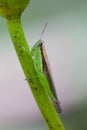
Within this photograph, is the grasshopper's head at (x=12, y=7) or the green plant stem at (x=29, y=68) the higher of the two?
the grasshopper's head at (x=12, y=7)

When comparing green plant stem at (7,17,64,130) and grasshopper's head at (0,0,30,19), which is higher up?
grasshopper's head at (0,0,30,19)

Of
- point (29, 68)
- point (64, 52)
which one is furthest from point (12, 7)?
point (64, 52)

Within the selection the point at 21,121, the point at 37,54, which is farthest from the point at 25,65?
the point at 21,121

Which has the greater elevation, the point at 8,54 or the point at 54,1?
the point at 54,1

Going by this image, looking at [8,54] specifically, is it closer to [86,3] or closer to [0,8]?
[86,3]

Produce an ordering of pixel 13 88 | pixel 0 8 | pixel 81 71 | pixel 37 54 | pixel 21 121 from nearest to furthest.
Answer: pixel 0 8 → pixel 37 54 → pixel 21 121 → pixel 13 88 → pixel 81 71

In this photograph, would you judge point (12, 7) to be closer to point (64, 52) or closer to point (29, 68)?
point (29, 68)
